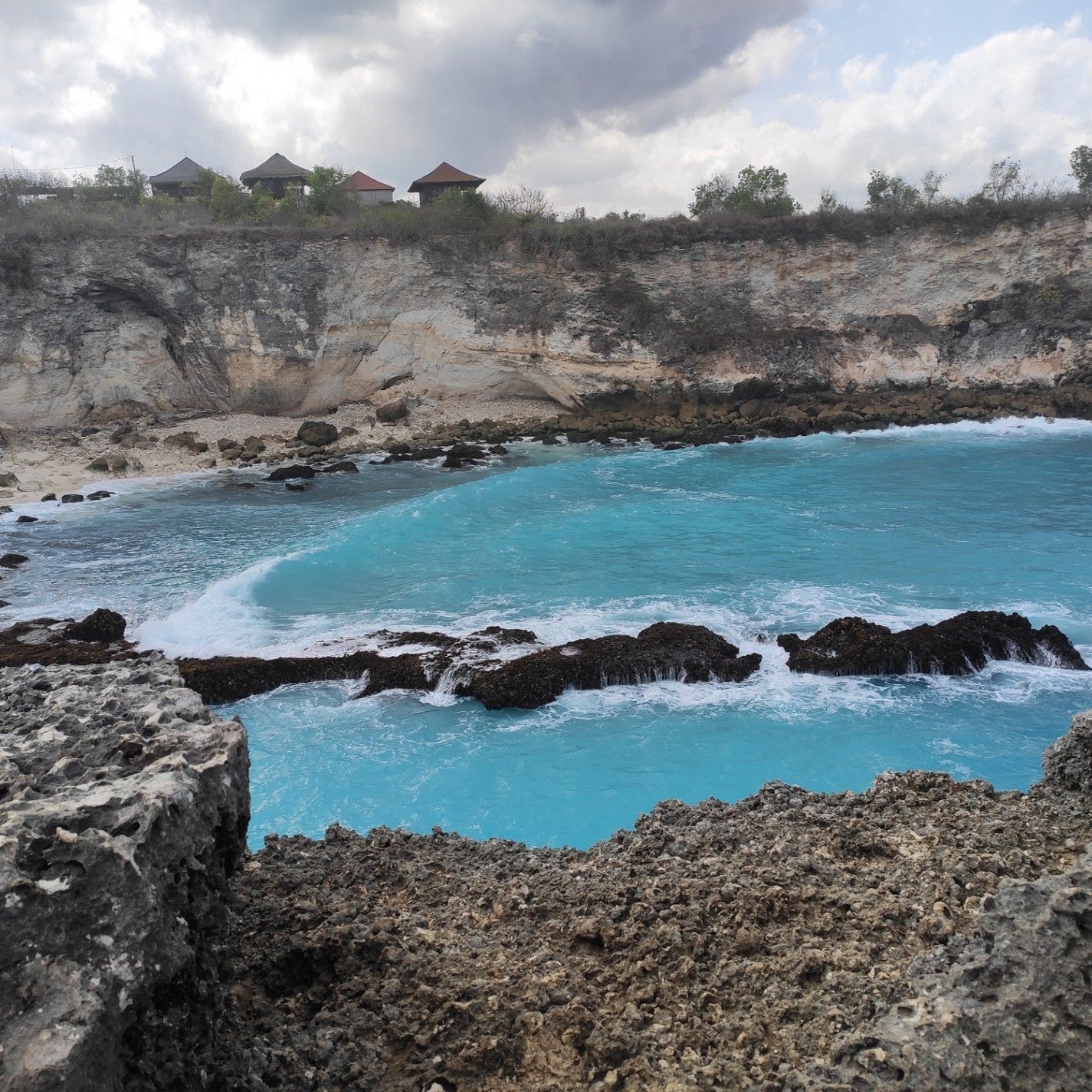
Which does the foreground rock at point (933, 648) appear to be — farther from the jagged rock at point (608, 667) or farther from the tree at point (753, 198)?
the tree at point (753, 198)

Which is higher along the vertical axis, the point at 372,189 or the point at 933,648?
the point at 372,189

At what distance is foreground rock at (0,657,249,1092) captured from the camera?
8.73 feet

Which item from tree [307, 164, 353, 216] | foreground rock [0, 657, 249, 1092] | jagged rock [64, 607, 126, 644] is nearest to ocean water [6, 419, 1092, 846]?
jagged rock [64, 607, 126, 644]

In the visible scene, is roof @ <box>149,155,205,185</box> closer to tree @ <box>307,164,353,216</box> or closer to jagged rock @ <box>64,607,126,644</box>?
tree @ <box>307,164,353,216</box>

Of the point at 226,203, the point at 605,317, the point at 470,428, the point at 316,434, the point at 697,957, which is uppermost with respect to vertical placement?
the point at 226,203

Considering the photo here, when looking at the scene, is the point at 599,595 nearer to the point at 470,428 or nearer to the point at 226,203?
the point at 470,428

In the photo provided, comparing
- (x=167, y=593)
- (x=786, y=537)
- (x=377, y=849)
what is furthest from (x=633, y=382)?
(x=377, y=849)

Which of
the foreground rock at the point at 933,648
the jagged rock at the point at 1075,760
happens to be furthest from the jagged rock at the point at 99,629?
the jagged rock at the point at 1075,760

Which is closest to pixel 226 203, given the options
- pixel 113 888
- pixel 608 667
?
pixel 608 667

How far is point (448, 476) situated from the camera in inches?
1098

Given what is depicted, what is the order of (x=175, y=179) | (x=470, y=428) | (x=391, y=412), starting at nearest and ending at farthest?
(x=391, y=412)
(x=470, y=428)
(x=175, y=179)

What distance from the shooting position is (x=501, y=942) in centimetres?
444

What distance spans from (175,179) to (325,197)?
15.0 metres

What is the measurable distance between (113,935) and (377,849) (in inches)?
118
